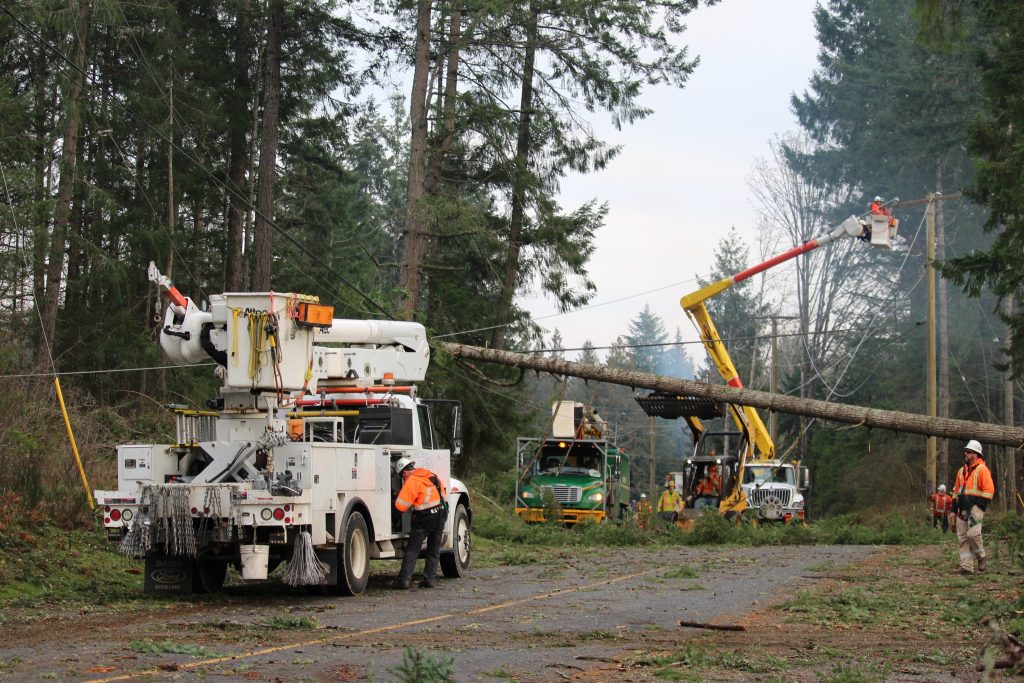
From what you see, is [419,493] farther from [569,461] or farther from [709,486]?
[709,486]

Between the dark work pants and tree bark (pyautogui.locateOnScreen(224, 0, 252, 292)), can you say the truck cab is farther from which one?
the dark work pants

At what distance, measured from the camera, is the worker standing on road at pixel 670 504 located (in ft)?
121

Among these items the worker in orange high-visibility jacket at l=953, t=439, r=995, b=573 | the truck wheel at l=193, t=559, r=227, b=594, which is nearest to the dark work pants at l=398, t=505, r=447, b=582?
the truck wheel at l=193, t=559, r=227, b=594

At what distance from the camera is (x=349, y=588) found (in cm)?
1552

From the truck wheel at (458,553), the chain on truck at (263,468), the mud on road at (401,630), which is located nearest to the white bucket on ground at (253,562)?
the chain on truck at (263,468)

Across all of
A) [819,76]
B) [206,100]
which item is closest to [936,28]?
[206,100]

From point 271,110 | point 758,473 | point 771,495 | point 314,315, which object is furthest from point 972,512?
point 271,110

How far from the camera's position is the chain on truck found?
46.5ft

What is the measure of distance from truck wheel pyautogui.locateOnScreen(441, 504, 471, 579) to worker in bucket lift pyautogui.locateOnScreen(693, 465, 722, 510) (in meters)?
19.9

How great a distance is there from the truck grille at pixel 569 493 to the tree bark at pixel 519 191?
458cm

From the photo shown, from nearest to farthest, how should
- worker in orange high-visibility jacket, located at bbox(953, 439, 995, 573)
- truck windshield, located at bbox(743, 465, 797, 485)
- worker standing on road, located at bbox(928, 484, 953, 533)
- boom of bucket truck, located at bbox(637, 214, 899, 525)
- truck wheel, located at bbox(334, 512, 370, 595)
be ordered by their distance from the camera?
1. truck wheel, located at bbox(334, 512, 370, 595)
2. worker in orange high-visibility jacket, located at bbox(953, 439, 995, 573)
3. boom of bucket truck, located at bbox(637, 214, 899, 525)
4. truck windshield, located at bbox(743, 465, 797, 485)
5. worker standing on road, located at bbox(928, 484, 953, 533)

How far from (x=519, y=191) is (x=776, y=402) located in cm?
1121

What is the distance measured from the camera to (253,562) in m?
14.2

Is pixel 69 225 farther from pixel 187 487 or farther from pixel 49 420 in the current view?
pixel 187 487
